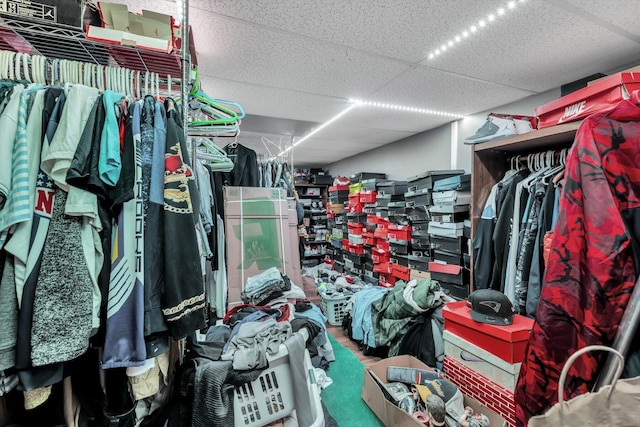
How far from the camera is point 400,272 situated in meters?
3.38

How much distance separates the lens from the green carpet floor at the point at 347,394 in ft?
5.13

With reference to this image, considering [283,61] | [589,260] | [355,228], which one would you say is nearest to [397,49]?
[283,61]

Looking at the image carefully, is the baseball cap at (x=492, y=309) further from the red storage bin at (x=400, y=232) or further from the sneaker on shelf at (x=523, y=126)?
the red storage bin at (x=400, y=232)

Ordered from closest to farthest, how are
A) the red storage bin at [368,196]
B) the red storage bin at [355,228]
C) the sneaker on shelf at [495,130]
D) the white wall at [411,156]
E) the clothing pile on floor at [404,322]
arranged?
the sneaker on shelf at [495,130], the clothing pile on floor at [404,322], the white wall at [411,156], the red storage bin at [368,196], the red storage bin at [355,228]

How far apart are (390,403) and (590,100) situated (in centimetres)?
184

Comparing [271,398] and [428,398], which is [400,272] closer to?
[428,398]

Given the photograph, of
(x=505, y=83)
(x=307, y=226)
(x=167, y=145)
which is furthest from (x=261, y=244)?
(x=307, y=226)

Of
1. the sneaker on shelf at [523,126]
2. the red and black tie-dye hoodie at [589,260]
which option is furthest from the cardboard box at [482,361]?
the sneaker on shelf at [523,126]

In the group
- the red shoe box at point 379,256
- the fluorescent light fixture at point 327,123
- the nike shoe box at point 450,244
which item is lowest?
the red shoe box at point 379,256

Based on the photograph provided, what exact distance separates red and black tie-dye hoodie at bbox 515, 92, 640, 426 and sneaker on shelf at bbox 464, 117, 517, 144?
1.19 meters

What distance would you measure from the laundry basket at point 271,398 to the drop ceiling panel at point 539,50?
1871 mm

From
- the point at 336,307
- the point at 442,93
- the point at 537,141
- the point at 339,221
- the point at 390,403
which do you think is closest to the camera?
the point at 390,403

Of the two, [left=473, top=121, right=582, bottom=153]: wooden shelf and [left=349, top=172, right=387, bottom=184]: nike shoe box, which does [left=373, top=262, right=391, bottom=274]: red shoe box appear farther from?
[left=473, top=121, right=582, bottom=153]: wooden shelf

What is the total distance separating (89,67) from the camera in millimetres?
965
